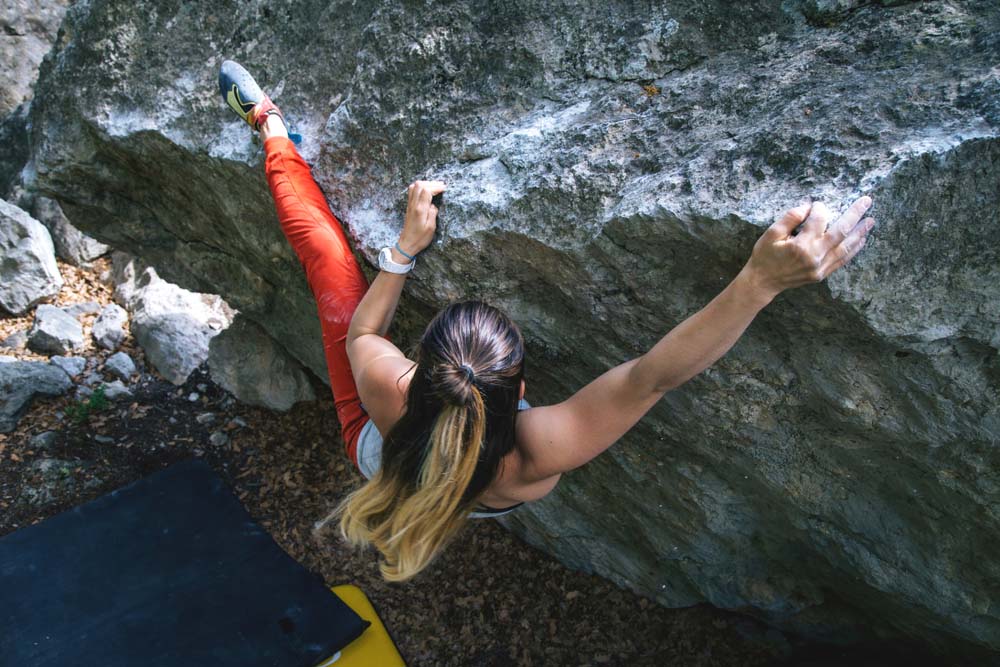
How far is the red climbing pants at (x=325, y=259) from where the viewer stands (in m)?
2.67

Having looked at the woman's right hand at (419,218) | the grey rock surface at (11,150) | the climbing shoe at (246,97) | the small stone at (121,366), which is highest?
the climbing shoe at (246,97)

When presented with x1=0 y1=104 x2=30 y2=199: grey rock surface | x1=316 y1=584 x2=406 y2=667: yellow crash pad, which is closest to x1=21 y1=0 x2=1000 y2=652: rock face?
x1=316 y1=584 x2=406 y2=667: yellow crash pad

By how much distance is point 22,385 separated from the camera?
4.71 metres

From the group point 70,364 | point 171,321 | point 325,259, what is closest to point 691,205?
point 325,259

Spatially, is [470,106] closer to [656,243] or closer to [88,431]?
[656,243]

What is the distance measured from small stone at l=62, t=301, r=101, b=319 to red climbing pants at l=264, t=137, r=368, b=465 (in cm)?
378

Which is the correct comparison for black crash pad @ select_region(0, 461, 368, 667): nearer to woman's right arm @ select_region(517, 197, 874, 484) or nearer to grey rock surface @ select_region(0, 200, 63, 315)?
woman's right arm @ select_region(517, 197, 874, 484)

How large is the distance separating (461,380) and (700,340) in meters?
0.60

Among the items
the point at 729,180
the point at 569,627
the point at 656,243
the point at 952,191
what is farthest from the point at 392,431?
the point at 569,627

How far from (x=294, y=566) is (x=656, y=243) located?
2290mm

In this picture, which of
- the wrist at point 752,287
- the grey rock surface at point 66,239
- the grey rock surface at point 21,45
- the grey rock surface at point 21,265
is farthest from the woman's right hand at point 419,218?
the grey rock surface at point 21,45

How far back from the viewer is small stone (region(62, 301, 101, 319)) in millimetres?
5777

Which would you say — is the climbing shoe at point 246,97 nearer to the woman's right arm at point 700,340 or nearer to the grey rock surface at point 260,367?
the woman's right arm at point 700,340

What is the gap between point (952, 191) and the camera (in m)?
1.81
